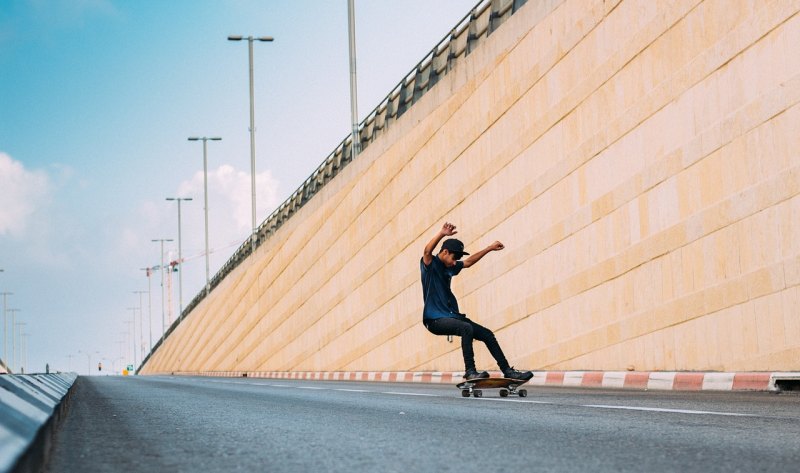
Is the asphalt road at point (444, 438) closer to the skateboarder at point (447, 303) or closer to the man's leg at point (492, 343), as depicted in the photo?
the man's leg at point (492, 343)

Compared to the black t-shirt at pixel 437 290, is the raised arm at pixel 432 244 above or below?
above

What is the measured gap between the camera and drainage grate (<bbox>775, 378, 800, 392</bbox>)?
479 inches

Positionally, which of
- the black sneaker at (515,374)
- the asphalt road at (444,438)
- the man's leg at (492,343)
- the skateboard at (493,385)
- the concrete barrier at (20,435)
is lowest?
the asphalt road at (444,438)

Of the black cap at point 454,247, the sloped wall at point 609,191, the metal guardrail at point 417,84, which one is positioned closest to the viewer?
the black cap at point 454,247

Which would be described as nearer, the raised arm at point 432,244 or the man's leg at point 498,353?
the raised arm at point 432,244

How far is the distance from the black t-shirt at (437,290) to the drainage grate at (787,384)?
3630mm

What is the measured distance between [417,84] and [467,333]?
18.0m

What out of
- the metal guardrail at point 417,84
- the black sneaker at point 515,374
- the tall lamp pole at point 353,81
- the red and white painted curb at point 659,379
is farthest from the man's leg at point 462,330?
the tall lamp pole at point 353,81

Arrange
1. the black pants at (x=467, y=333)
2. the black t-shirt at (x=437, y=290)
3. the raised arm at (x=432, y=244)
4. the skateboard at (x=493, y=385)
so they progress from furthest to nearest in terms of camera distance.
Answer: the black t-shirt at (x=437, y=290), the black pants at (x=467, y=333), the skateboard at (x=493, y=385), the raised arm at (x=432, y=244)

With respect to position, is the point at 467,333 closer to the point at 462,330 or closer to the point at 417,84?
the point at 462,330

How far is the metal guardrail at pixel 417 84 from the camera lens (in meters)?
24.5

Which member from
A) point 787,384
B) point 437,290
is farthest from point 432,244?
point 787,384

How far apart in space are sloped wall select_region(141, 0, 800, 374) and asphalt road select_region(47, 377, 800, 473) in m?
4.60

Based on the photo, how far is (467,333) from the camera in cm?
1195
